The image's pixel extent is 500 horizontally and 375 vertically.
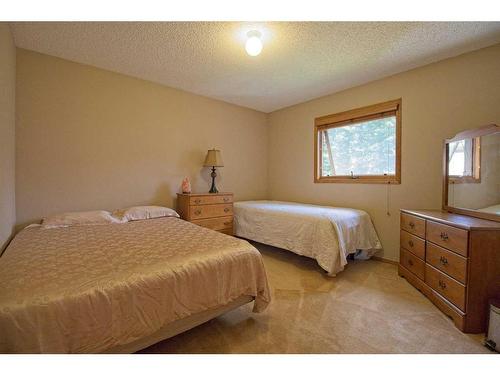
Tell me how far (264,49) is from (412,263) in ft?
8.62

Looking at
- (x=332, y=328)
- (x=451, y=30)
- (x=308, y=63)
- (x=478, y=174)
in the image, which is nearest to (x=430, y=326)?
(x=332, y=328)

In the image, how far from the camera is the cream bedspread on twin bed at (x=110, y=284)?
88 cm

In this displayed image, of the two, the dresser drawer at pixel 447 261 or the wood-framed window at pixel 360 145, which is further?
the wood-framed window at pixel 360 145

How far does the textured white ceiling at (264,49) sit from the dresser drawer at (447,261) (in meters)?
1.89

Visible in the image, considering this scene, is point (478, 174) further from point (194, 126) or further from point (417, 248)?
point (194, 126)

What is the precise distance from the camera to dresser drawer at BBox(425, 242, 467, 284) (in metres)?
1.61

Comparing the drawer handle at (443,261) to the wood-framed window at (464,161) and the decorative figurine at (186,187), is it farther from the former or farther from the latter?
the decorative figurine at (186,187)

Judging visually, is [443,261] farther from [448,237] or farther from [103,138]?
[103,138]

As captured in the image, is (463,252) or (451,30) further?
(451,30)

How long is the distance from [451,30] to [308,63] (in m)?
1.24

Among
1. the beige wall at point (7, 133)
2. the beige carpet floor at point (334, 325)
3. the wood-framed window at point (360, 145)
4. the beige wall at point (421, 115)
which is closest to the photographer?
the beige carpet floor at point (334, 325)

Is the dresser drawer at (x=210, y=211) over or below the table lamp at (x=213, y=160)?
below

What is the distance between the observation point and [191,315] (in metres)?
1.33

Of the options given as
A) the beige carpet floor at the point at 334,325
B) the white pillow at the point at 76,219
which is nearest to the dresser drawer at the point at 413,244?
the beige carpet floor at the point at 334,325
